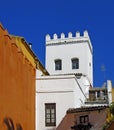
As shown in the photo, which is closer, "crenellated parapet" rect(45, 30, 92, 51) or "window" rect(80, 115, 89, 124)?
"window" rect(80, 115, 89, 124)

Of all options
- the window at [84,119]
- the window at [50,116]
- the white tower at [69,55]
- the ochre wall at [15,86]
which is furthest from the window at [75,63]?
the window at [84,119]

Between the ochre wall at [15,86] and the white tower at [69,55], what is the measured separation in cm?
2812

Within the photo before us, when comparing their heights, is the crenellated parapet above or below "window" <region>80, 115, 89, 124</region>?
above

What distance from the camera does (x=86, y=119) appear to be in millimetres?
28250

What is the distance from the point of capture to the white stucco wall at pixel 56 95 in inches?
1198

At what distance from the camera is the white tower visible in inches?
2263

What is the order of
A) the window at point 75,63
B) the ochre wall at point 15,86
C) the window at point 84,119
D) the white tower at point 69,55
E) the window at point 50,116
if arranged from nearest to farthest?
the ochre wall at point 15,86
the window at point 84,119
the window at point 50,116
the white tower at point 69,55
the window at point 75,63

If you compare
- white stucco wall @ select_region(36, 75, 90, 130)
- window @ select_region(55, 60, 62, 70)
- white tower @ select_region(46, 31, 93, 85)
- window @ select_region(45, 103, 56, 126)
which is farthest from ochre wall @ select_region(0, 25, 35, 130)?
window @ select_region(55, 60, 62, 70)

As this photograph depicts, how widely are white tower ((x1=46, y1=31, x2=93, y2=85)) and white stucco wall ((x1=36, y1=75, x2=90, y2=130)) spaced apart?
998 inches

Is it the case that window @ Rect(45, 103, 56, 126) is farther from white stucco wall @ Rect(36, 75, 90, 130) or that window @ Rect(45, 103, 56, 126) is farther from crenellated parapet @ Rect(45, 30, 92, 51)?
crenellated parapet @ Rect(45, 30, 92, 51)

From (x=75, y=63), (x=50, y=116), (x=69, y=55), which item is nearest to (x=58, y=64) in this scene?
(x=69, y=55)

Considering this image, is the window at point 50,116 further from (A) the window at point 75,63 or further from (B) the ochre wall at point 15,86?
(A) the window at point 75,63

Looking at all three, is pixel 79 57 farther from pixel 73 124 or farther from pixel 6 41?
pixel 6 41

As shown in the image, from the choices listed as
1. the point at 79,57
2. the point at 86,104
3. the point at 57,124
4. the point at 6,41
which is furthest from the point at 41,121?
the point at 79,57
